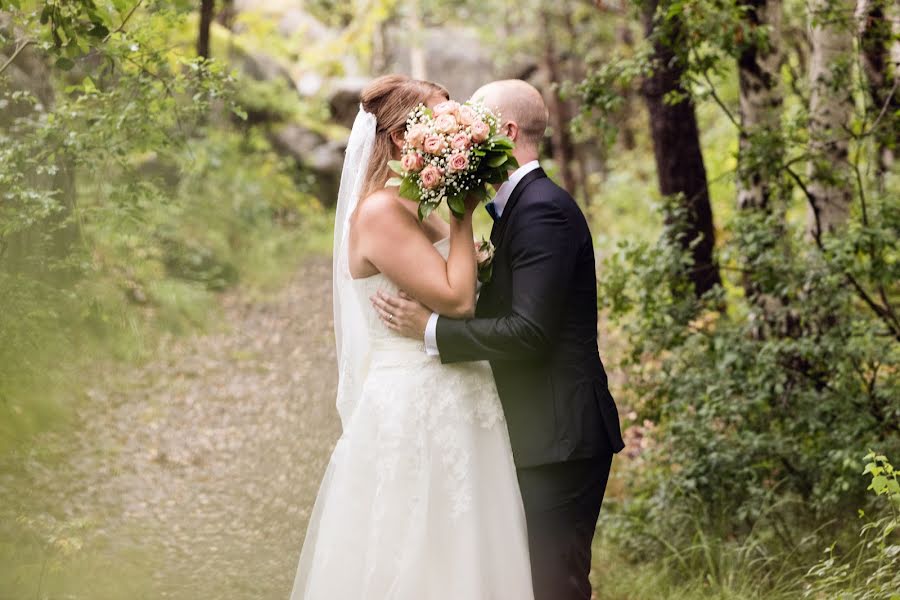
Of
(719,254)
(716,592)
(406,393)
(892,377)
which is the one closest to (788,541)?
(716,592)

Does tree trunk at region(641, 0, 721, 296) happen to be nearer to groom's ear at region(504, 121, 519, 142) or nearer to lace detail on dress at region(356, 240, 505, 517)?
groom's ear at region(504, 121, 519, 142)

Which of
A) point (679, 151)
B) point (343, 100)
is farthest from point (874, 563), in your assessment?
point (343, 100)

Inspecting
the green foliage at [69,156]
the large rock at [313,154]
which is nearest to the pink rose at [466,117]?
the green foliage at [69,156]

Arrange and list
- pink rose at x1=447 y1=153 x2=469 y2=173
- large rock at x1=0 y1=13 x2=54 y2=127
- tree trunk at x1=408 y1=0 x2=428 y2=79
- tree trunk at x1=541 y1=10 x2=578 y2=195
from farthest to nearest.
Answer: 1. tree trunk at x1=408 y1=0 x2=428 y2=79
2. tree trunk at x1=541 y1=10 x2=578 y2=195
3. large rock at x1=0 y1=13 x2=54 y2=127
4. pink rose at x1=447 y1=153 x2=469 y2=173

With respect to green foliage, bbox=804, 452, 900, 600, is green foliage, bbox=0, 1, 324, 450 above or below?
above

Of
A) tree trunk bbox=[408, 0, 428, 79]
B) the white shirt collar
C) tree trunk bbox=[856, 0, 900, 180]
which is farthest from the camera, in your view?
tree trunk bbox=[408, 0, 428, 79]

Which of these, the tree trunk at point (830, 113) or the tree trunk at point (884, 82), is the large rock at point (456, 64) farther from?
the tree trunk at point (884, 82)

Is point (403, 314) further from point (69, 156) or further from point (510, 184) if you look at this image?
point (69, 156)

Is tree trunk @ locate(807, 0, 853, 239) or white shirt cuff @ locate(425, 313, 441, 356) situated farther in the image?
tree trunk @ locate(807, 0, 853, 239)

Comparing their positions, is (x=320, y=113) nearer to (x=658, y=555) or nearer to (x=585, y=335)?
(x=658, y=555)

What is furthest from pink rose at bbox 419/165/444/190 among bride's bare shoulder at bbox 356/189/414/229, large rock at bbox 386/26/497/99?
large rock at bbox 386/26/497/99

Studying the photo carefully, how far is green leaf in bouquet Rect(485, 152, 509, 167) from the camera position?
3.19 m

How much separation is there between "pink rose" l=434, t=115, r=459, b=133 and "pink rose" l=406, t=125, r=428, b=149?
0.05 m

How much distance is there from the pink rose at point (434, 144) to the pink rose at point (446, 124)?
0.11 ft
